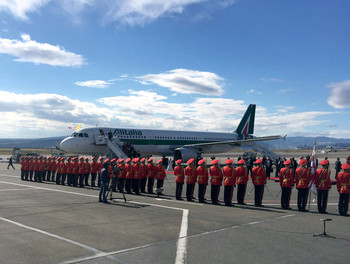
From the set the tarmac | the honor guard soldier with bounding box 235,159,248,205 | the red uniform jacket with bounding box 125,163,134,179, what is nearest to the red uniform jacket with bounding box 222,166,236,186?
the honor guard soldier with bounding box 235,159,248,205

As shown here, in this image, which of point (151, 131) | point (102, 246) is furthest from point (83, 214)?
point (151, 131)

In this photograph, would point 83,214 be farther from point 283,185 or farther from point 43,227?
point 283,185

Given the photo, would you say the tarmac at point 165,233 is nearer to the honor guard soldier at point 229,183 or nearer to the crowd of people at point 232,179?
the honor guard soldier at point 229,183

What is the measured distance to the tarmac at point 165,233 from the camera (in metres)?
6.04

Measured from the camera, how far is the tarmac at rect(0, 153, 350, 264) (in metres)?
6.04

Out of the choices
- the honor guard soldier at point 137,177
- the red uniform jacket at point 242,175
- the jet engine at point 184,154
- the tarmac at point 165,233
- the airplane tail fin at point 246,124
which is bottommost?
the tarmac at point 165,233

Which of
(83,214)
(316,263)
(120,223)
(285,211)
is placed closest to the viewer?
(316,263)

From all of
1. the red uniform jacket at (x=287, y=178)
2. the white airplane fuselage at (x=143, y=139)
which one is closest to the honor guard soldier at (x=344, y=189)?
the red uniform jacket at (x=287, y=178)

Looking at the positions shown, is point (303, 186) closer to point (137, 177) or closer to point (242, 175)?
point (242, 175)

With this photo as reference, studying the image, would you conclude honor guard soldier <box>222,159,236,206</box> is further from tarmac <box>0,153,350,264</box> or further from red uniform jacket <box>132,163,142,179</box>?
red uniform jacket <box>132,163,142,179</box>

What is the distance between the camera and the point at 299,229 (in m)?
8.16

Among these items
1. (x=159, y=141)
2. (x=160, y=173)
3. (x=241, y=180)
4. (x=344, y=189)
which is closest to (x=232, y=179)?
(x=241, y=180)

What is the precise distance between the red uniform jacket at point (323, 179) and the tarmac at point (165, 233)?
0.88m

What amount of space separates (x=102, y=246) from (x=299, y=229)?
489cm
